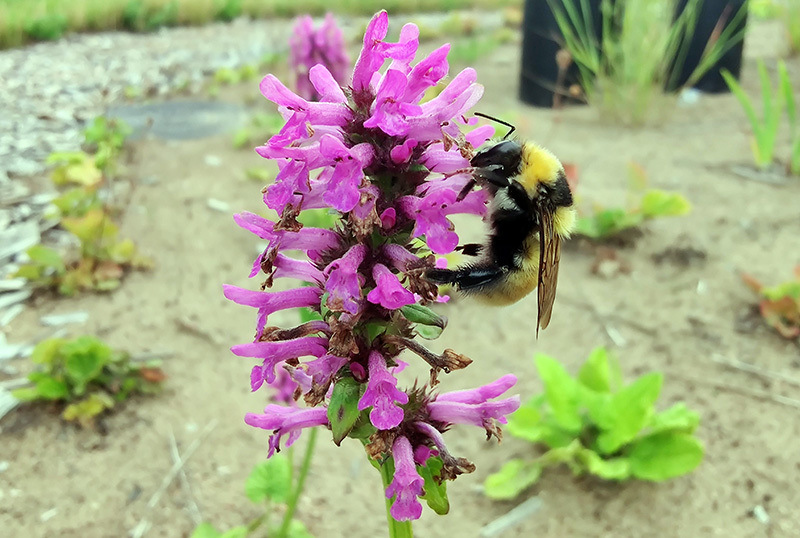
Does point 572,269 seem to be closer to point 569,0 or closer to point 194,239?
point 194,239

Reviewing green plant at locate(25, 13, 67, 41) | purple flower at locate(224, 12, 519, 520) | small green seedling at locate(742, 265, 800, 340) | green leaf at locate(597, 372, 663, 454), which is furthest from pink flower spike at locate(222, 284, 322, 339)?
green plant at locate(25, 13, 67, 41)

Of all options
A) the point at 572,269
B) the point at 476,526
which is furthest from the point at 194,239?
the point at 476,526

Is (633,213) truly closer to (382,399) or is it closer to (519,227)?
(519,227)

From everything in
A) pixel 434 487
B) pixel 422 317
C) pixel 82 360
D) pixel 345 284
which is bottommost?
pixel 82 360

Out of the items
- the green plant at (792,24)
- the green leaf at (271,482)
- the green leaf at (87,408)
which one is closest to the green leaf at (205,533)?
the green leaf at (271,482)

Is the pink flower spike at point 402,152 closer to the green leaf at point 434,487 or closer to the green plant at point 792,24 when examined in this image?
the green leaf at point 434,487

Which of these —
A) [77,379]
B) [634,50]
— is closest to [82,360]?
[77,379]

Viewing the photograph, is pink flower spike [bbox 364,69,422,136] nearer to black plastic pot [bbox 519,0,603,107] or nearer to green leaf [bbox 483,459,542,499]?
green leaf [bbox 483,459,542,499]
